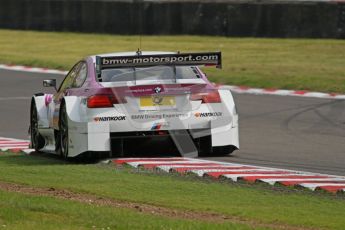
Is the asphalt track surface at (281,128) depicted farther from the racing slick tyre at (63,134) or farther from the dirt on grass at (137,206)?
the dirt on grass at (137,206)

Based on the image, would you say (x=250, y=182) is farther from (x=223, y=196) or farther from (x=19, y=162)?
(x=19, y=162)

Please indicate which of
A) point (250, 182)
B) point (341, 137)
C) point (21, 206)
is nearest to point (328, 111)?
point (341, 137)

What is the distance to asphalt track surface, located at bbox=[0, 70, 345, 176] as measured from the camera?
546 inches

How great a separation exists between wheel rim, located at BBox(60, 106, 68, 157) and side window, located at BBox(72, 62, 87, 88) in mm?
474

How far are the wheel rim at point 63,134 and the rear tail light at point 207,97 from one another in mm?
1538

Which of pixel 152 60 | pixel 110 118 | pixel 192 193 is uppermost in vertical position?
pixel 152 60

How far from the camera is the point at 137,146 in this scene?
14633 millimetres

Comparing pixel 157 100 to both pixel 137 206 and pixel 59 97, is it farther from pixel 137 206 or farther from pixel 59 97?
pixel 137 206

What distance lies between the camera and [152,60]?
1370 cm

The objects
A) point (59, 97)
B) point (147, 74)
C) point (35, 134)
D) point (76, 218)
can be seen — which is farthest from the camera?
point (35, 134)

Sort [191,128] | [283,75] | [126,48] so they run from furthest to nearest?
[126,48], [283,75], [191,128]

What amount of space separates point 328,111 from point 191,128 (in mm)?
6385

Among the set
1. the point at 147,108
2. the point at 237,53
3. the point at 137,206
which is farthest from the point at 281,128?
the point at 237,53

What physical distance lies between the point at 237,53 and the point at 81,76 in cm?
1658
